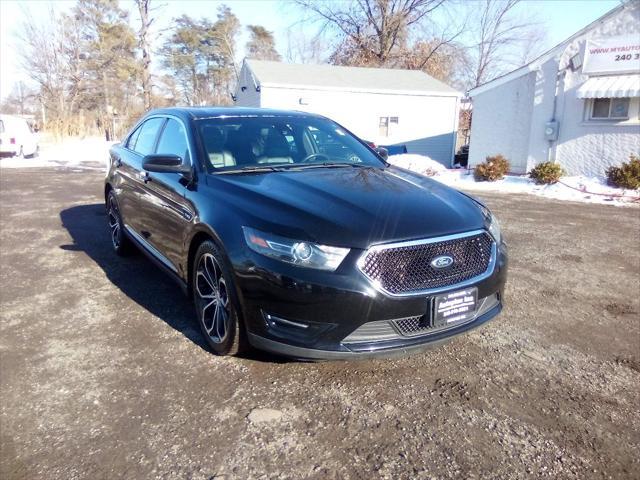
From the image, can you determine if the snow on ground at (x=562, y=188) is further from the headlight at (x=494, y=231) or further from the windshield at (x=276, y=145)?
the headlight at (x=494, y=231)

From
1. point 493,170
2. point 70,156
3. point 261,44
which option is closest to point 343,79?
point 493,170

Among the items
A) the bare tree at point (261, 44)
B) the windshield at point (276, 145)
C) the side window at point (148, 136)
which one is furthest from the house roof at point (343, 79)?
the bare tree at point (261, 44)

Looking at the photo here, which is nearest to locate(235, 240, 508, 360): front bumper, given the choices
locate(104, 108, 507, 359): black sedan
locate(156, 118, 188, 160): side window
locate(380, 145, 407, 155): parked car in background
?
locate(104, 108, 507, 359): black sedan

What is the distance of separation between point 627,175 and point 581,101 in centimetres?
334

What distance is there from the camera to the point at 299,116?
4.56m

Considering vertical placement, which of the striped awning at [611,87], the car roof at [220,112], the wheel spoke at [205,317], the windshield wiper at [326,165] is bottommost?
the wheel spoke at [205,317]

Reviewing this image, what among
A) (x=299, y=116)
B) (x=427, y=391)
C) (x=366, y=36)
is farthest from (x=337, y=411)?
(x=366, y=36)

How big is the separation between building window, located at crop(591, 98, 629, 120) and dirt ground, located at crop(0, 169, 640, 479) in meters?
10.8

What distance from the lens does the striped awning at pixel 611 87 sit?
1259 centimetres

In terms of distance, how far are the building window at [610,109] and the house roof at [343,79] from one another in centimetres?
865

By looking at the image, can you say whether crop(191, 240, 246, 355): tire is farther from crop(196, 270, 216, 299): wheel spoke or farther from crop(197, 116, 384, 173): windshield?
crop(197, 116, 384, 173): windshield

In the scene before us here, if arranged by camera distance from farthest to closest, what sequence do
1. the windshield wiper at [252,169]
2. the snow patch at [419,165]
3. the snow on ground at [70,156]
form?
the snow on ground at [70,156] → the snow patch at [419,165] → the windshield wiper at [252,169]

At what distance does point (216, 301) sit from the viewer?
3.25 m

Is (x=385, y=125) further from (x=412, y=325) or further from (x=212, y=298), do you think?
(x=412, y=325)
